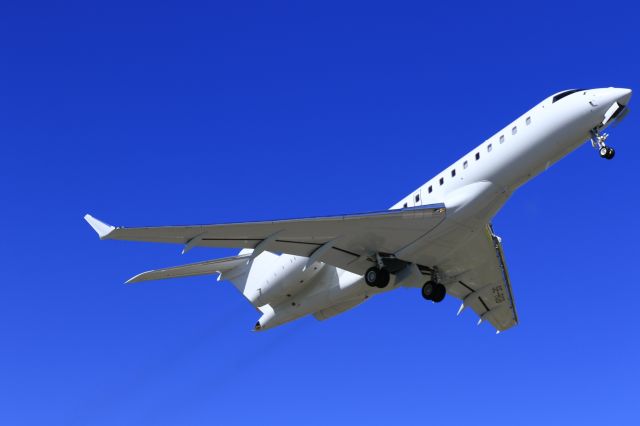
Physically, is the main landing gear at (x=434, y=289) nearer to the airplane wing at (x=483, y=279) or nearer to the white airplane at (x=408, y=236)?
the white airplane at (x=408, y=236)

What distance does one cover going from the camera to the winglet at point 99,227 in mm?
23781

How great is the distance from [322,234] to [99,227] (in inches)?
273

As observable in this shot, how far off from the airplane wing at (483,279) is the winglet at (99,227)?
11.7m

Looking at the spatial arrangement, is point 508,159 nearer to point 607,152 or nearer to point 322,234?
point 607,152

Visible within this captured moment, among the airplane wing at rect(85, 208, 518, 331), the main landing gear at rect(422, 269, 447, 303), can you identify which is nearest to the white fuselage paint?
the airplane wing at rect(85, 208, 518, 331)

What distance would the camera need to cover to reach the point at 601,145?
25.3m

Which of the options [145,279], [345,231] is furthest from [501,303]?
[145,279]

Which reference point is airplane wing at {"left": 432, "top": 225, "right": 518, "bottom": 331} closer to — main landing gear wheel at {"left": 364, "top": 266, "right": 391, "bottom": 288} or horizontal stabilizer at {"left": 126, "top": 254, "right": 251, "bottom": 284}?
main landing gear wheel at {"left": 364, "top": 266, "right": 391, "bottom": 288}

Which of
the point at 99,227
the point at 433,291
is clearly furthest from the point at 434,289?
the point at 99,227

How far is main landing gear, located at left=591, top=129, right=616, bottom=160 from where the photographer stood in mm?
25125

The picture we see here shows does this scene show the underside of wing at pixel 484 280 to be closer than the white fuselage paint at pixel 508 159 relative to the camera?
No

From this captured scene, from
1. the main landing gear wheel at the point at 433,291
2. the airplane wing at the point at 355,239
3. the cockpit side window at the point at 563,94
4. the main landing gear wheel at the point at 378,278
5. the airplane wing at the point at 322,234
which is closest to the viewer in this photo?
the airplane wing at the point at 322,234

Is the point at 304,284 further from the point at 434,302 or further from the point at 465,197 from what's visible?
the point at 465,197

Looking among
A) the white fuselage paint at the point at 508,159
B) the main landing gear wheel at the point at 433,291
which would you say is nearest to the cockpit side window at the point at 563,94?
the white fuselage paint at the point at 508,159
